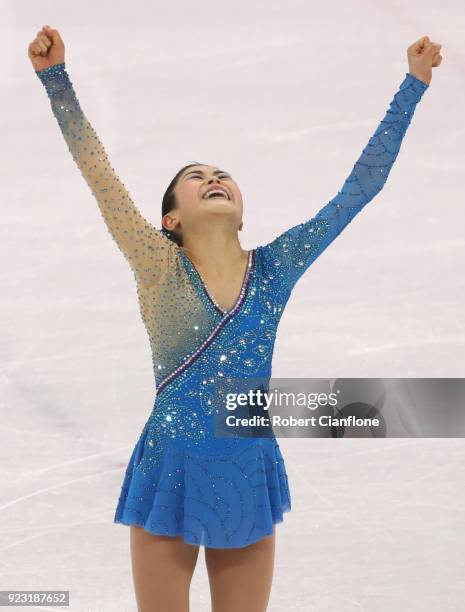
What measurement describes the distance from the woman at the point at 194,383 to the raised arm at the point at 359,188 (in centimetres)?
7

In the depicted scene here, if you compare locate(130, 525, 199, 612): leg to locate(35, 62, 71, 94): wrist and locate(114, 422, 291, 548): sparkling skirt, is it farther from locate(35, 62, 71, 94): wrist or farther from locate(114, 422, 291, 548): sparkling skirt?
locate(35, 62, 71, 94): wrist

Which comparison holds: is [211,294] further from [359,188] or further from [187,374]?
[359,188]

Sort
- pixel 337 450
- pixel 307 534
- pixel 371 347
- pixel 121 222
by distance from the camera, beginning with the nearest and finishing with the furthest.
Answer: pixel 121 222 < pixel 307 534 < pixel 337 450 < pixel 371 347

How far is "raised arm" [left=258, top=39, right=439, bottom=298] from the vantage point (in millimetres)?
3109

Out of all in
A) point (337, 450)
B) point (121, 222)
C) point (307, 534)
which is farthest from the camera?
point (337, 450)

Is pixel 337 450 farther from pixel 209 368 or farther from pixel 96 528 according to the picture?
pixel 209 368

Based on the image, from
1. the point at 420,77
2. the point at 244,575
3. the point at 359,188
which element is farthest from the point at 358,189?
the point at 244,575

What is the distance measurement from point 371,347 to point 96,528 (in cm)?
163

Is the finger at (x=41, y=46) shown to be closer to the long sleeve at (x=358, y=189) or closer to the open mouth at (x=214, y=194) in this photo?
the open mouth at (x=214, y=194)

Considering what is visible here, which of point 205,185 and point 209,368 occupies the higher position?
point 205,185

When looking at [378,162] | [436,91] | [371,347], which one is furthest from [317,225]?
[436,91]

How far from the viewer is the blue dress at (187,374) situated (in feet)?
9.30

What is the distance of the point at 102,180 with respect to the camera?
9.28 feet

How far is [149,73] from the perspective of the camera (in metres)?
6.88
